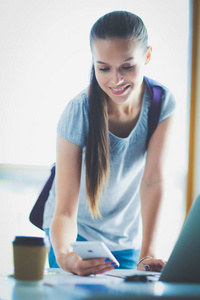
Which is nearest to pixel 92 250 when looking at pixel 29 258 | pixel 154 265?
pixel 29 258

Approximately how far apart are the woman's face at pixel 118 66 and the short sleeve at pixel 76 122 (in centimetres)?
10

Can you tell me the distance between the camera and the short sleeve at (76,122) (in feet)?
4.63

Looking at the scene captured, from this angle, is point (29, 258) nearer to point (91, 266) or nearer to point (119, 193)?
point (91, 266)

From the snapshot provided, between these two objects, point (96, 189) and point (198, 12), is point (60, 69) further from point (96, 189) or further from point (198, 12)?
point (96, 189)

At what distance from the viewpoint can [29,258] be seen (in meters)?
0.84

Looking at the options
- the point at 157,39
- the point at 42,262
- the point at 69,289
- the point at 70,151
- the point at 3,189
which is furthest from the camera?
the point at 157,39

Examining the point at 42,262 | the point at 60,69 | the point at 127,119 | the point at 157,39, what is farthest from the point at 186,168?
the point at 42,262

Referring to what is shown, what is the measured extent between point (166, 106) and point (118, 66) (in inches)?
10.4

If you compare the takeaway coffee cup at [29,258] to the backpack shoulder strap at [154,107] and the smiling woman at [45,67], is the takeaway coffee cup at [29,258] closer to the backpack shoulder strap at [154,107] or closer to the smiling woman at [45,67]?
the backpack shoulder strap at [154,107]

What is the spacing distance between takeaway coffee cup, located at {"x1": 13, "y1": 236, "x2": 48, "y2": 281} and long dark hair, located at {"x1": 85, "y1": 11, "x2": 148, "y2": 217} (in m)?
0.63

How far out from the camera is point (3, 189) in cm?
301

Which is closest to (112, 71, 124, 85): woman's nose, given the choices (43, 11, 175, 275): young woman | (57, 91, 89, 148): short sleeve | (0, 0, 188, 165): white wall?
(43, 11, 175, 275): young woman

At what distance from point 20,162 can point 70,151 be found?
1.72 meters

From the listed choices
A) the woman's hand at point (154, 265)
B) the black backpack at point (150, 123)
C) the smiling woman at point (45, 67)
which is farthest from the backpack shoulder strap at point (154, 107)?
the smiling woman at point (45, 67)
